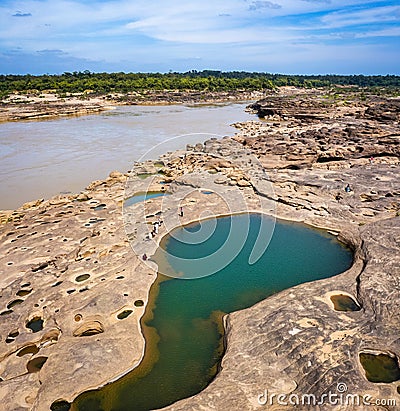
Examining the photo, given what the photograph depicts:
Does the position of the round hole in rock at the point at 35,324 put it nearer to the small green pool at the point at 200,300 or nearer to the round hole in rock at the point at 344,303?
the small green pool at the point at 200,300

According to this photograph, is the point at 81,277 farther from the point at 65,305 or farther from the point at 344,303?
the point at 344,303

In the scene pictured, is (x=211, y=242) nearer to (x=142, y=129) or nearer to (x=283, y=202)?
(x=283, y=202)

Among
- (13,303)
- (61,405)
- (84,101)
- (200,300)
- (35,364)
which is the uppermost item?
(84,101)

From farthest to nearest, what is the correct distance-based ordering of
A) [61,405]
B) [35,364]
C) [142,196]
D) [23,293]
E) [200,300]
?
[142,196] < [23,293] < [200,300] < [35,364] < [61,405]

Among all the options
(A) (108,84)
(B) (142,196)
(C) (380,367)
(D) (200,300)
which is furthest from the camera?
(A) (108,84)

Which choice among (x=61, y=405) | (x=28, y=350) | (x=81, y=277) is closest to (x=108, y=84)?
(x=81, y=277)

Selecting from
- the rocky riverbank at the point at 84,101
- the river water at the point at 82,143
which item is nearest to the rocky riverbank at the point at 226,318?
the river water at the point at 82,143
